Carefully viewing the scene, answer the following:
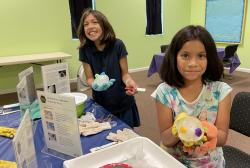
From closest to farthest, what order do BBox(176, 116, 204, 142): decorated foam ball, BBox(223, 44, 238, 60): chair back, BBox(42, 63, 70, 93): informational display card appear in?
1. BBox(176, 116, 204, 142): decorated foam ball
2. BBox(42, 63, 70, 93): informational display card
3. BBox(223, 44, 238, 60): chair back

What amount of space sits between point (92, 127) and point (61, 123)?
0.30 meters

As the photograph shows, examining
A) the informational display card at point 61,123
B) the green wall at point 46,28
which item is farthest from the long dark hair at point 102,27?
the green wall at point 46,28

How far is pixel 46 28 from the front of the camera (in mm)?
4336

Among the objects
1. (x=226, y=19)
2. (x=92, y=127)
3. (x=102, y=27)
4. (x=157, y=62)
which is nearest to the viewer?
(x=92, y=127)

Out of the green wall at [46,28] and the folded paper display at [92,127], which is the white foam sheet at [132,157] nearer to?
the folded paper display at [92,127]

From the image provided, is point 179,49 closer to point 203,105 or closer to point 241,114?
point 203,105

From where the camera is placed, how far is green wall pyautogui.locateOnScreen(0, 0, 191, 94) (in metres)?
4.05

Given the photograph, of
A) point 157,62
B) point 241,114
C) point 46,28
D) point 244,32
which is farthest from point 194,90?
point 244,32

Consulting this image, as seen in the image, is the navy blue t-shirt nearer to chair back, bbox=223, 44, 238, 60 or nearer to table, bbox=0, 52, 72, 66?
table, bbox=0, 52, 72, 66

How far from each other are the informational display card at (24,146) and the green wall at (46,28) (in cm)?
342

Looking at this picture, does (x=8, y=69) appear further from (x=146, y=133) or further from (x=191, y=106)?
(x=191, y=106)

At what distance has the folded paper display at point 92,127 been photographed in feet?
3.82

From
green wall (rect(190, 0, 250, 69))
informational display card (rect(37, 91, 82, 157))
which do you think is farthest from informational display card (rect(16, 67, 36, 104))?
green wall (rect(190, 0, 250, 69))

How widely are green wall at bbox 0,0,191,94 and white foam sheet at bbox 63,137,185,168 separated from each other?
3.44 meters
